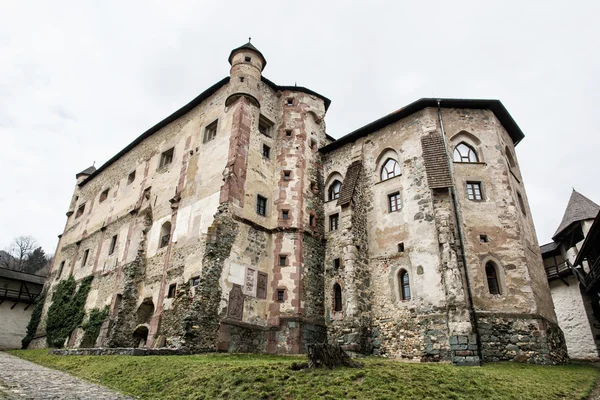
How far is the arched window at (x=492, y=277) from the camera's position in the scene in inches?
665

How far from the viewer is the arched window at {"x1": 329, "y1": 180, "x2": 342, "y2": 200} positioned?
2362 centimetres

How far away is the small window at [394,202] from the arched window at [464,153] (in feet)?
11.2

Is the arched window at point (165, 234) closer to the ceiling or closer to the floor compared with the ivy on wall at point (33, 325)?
closer to the ceiling

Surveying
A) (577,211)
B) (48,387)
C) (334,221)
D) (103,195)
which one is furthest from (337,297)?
(103,195)

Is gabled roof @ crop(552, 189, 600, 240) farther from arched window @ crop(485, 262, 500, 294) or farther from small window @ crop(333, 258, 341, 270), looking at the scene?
small window @ crop(333, 258, 341, 270)

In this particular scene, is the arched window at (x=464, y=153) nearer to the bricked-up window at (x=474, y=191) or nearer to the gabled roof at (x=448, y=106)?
the bricked-up window at (x=474, y=191)

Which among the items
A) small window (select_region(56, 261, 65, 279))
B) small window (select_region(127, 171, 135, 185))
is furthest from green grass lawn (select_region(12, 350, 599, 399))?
small window (select_region(56, 261, 65, 279))

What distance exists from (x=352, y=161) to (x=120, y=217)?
17.3 meters

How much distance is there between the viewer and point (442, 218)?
703 inches

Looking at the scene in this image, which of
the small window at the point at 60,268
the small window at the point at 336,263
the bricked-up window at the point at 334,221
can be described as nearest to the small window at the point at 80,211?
the small window at the point at 60,268

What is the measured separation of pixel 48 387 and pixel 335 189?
17036 mm

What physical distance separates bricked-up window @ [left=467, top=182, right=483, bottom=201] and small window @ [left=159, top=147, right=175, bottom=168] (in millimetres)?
18761

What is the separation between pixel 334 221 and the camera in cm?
2269

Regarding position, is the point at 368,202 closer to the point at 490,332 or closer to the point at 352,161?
the point at 352,161
